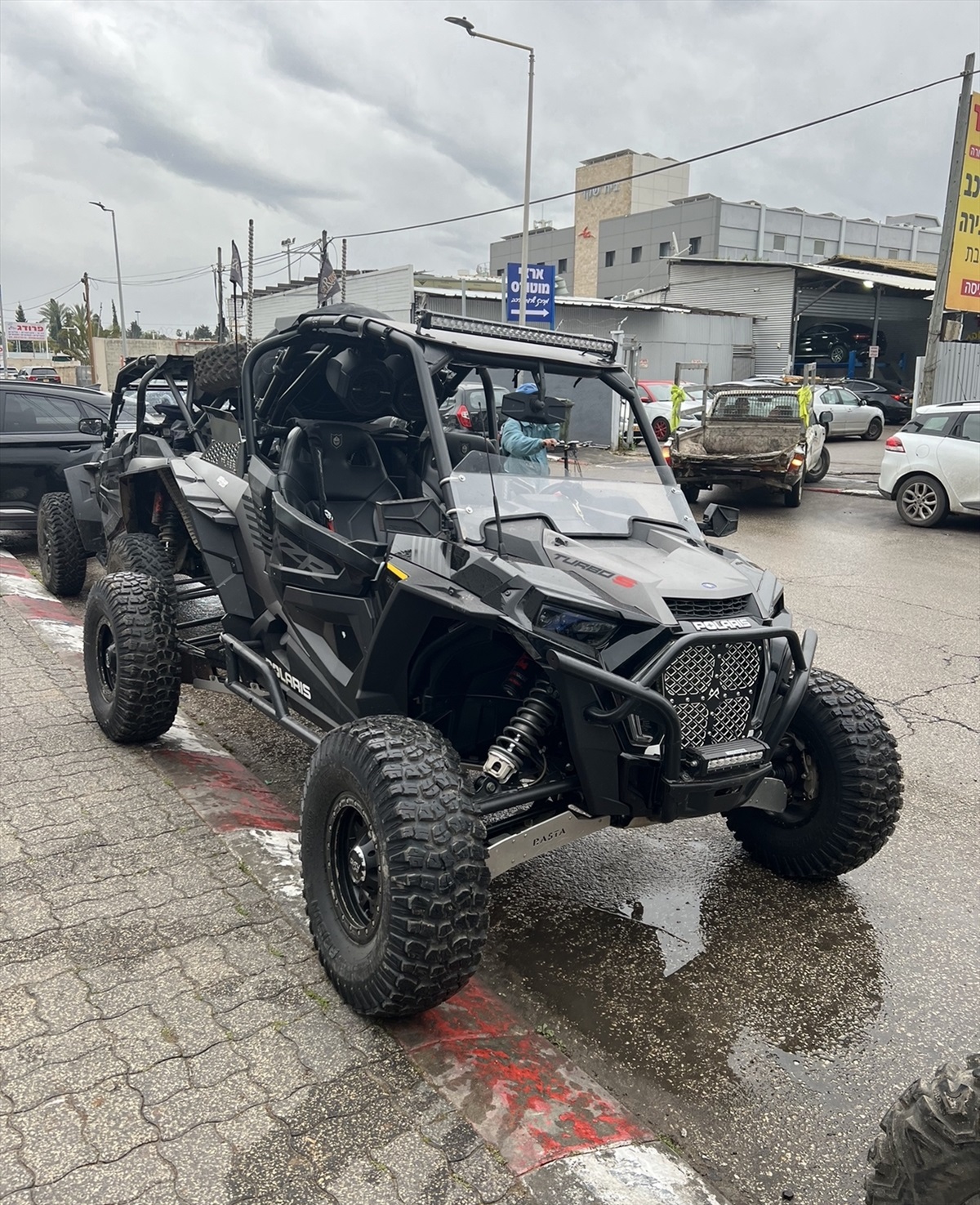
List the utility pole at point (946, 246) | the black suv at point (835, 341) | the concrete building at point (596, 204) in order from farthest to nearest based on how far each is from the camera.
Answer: the concrete building at point (596, 204)
the black suv at point (835, 341)
the utility pole at point (946, 246)

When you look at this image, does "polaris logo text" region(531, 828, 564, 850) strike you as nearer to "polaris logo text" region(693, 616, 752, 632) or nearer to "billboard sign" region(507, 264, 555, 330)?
"polaris logo text" region(693, 616, 752, 632)

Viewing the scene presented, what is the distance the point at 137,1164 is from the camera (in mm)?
2389

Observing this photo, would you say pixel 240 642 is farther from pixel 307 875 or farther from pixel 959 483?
pixel 959 483

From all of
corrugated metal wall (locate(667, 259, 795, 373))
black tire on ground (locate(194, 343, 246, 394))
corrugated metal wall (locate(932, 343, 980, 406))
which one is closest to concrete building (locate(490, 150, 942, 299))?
corrugated metal wall (locate(667, 259, 795, 373))

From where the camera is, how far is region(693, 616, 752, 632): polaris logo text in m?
3.02

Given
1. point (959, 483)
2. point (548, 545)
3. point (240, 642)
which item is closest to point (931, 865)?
point (548, 545)

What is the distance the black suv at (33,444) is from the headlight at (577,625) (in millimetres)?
7642

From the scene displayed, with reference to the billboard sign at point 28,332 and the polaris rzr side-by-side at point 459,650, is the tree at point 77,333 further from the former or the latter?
the polaris rzr side-by-side at point 459,650

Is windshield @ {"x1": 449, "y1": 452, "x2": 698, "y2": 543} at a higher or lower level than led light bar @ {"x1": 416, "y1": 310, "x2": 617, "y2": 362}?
lower

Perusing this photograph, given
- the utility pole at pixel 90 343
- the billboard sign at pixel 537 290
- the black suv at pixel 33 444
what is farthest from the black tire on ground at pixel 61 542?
the utility pole at pixel 90 343

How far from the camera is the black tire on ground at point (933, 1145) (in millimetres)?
1903

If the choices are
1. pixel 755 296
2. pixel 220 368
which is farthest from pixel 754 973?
pixel 755 296

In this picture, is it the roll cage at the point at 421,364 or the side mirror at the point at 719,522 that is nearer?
the roll cage at the point at 421,364

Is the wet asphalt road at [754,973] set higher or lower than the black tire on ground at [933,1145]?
lower
